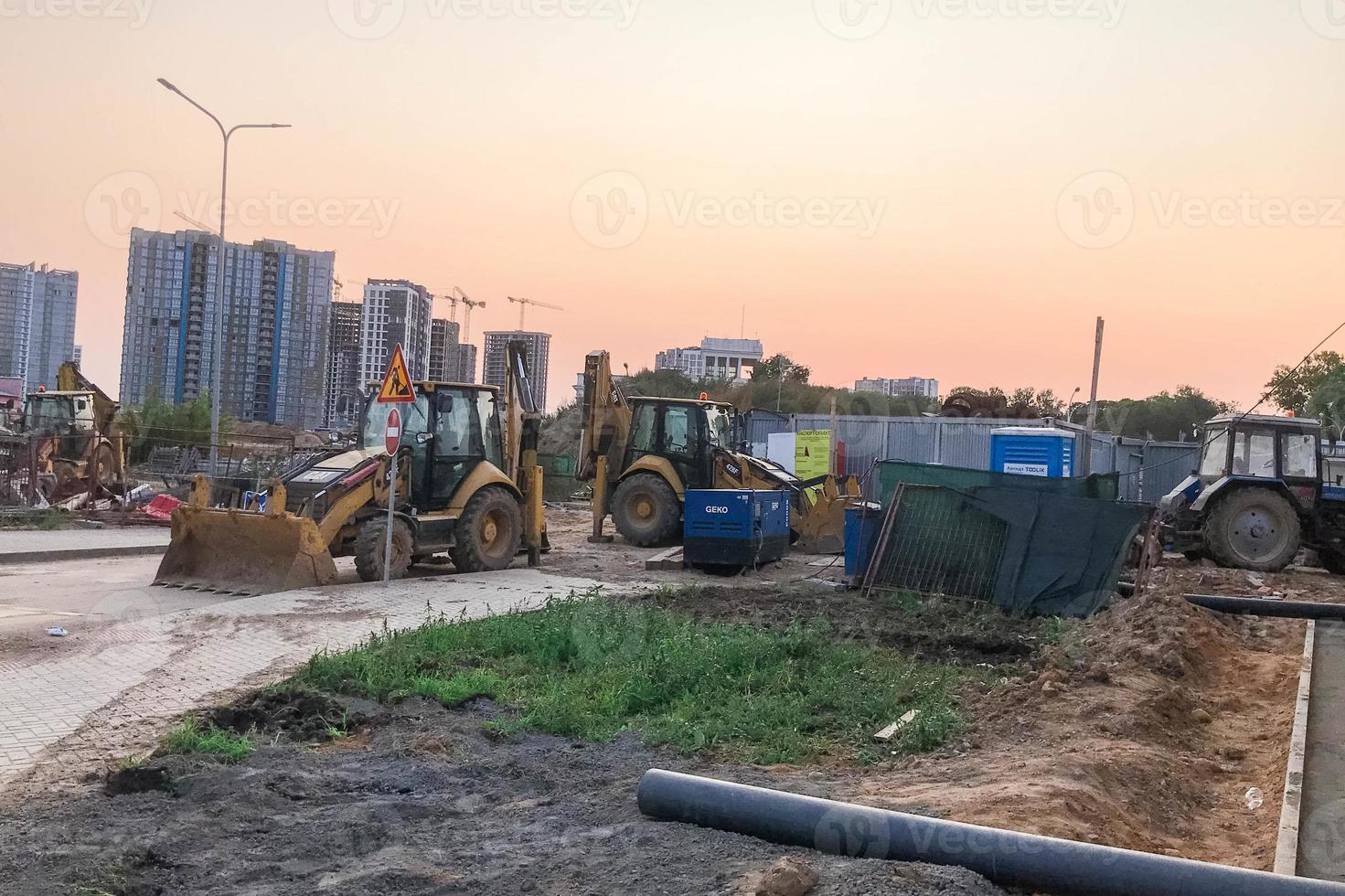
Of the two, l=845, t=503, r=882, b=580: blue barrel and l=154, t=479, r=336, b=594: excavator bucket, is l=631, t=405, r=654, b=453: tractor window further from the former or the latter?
l=154, t=479, r=336, b=594: excavator bucket

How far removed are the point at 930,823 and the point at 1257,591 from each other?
12343 mm

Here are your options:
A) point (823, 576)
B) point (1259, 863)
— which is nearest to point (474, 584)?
point (823, 576)

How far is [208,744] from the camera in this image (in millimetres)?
6125

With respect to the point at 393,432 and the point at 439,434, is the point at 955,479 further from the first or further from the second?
the point at 393,432

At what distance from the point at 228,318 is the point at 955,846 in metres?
41.7

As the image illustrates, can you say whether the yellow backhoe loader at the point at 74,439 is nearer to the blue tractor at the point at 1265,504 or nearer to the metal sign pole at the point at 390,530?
the metal sign pole at the point at 390,530

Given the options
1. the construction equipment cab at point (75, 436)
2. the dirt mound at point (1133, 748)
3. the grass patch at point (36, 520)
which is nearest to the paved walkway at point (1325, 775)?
the dirt mound at point (1133, 748)

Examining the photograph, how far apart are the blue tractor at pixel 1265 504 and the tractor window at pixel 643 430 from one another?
8605 millimetres

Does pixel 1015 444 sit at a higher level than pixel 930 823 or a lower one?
higher

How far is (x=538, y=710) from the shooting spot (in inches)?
276

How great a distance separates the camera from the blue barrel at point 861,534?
13.8m

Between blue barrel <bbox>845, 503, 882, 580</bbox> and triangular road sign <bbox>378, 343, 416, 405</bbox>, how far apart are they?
18.4 ft

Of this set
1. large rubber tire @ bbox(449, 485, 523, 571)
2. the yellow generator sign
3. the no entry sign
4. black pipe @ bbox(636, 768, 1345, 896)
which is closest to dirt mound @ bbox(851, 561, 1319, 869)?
black pipe @ bbox(636, 768, 1345, 896)

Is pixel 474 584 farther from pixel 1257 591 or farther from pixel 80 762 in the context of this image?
pixel 1257 591
